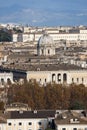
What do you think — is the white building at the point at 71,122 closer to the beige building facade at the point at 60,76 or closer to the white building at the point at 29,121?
the white building at the point at 29,121

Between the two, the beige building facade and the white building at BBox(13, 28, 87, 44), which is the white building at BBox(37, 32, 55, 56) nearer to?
the beige building facade

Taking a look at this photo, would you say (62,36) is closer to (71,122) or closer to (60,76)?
(60,76)

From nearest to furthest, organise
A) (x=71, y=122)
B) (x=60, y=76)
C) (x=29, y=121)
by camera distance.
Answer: (x=71, y=122), (x=29, y=121), (x=60, y=76)

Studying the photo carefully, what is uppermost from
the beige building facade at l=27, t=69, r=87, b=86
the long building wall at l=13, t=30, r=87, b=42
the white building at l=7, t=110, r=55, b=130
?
the white building at l=7, t=110, r=55, b=130

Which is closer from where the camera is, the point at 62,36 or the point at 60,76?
the point at 60,76

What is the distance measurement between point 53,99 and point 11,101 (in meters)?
2.08

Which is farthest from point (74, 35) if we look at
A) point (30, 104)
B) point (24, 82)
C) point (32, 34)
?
point (30, 104)

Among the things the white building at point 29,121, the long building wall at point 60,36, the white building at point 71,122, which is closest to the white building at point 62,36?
the long building wall at point 60,36

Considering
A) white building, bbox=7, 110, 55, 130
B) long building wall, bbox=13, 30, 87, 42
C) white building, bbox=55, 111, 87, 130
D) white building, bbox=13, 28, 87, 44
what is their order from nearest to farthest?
white building, bbox=55, 111, 87, 130 < white building, bbox=7, 110, 55, 130 < white building, bbox=13, 28, 87, 44 < long building wall, bbox=13, 30, 87, 42

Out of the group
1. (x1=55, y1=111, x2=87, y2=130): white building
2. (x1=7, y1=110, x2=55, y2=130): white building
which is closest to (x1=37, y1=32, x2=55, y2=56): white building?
(x1=7, y1=110, x2=55, y2=130): white building

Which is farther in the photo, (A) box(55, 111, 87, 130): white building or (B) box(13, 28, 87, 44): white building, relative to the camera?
(B) box(13, 28, 87, 44): white building

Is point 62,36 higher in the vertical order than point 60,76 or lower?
lower

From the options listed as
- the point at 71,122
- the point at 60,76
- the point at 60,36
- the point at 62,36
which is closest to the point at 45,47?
the point at 60,76

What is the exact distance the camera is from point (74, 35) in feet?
507
